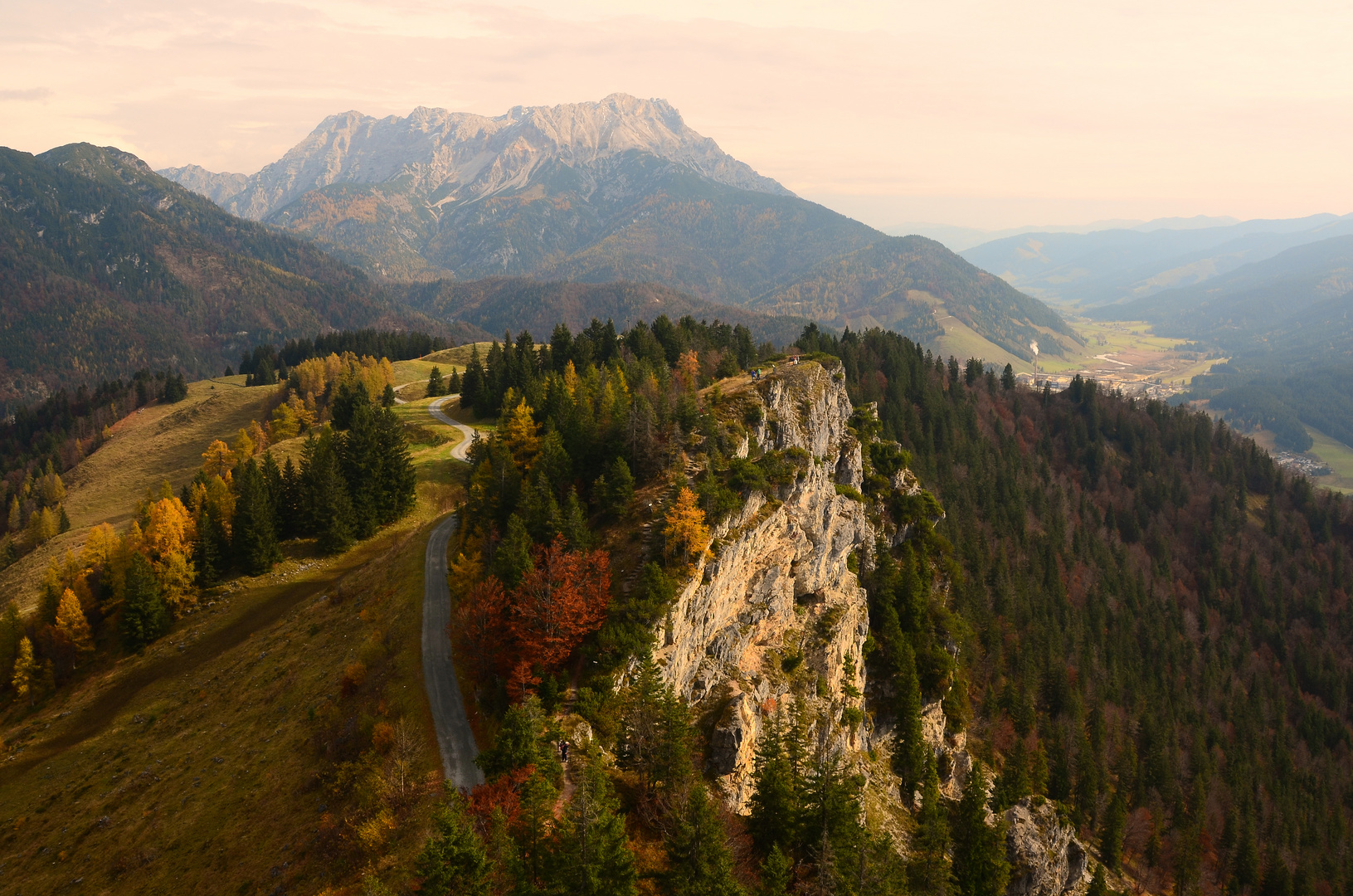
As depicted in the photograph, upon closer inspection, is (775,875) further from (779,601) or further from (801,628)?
(801,628)

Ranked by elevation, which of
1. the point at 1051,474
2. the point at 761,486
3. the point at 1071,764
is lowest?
the point at 1071,764

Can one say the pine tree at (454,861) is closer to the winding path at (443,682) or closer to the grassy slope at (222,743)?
the grassy slope at (222,743)

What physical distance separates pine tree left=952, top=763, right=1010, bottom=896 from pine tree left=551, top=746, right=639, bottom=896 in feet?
126

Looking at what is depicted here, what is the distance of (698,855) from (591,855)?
5.64m

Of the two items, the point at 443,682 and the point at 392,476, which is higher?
the point at 392,476

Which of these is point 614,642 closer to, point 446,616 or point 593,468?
point 446,616

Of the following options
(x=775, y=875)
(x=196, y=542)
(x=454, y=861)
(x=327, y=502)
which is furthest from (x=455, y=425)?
(x=775, y=875)

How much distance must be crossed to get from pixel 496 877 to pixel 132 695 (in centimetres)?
5292

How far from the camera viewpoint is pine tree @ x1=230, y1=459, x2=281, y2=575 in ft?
266

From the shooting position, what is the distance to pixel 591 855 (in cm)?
3011

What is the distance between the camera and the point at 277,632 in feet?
216

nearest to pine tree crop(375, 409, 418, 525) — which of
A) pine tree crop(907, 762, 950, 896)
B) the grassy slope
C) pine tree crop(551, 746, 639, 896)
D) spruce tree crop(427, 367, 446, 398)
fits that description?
the grassy slope

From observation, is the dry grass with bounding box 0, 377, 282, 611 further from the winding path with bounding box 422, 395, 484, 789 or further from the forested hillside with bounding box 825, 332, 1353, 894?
the forested hillside with bounding box 825, 332, 1353, 894

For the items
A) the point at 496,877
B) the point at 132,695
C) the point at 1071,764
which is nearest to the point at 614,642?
the point at 496,877
